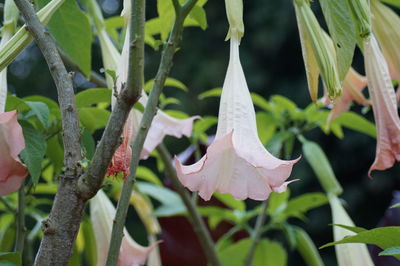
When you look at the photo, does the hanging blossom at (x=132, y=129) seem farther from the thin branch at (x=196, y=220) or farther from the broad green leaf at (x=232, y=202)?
the broad green leaf at (x=232, y=202)

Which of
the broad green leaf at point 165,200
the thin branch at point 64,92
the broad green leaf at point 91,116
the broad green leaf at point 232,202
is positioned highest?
the thin branch at point 64,92

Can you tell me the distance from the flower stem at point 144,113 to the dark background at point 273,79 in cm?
338

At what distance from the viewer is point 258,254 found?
1.06 m

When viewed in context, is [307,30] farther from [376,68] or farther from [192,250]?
[192,250]

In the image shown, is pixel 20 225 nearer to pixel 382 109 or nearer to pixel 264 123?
pixel 382 109

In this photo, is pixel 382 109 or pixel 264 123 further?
pixel 264 123

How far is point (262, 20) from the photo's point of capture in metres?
4.62

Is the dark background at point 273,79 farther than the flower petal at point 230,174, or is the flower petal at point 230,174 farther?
the dark background at point 273,79

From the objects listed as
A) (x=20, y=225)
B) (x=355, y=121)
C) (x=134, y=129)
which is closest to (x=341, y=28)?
(x=134, y=129)

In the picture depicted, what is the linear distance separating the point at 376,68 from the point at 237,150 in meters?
0.21

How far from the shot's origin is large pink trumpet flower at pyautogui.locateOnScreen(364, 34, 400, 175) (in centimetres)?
57

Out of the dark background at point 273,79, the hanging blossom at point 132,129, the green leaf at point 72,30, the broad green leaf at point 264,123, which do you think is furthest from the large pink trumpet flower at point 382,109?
the dark background at point 273,79

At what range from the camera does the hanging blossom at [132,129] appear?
0.49 meters

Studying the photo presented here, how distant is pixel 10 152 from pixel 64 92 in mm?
67
